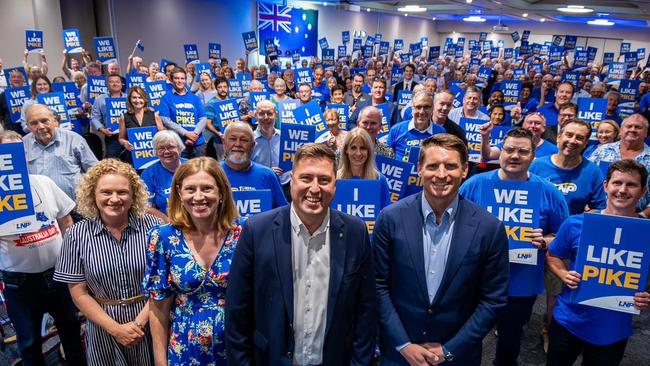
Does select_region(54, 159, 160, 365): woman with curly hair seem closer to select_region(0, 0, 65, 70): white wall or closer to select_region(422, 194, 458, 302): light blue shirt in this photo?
select_region(422, 194, 458, 302): light blue shirt

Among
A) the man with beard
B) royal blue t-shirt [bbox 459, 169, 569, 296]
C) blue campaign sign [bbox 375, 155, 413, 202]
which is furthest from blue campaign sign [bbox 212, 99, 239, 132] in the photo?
royal blue t-shirt [bbox 459, 169, 569, 296]

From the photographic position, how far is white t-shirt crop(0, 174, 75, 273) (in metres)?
2.75

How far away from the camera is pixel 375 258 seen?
214 cm

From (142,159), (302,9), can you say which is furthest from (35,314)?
(302,9)

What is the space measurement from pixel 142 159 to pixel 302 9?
731 inches

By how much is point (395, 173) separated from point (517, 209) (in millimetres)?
1267

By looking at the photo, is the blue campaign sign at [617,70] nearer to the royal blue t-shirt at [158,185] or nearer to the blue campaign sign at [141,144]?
the blue campaign sign at [141,144]

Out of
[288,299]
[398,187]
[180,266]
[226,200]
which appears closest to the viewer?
[288,299]

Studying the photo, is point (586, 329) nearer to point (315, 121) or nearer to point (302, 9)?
point (315, 121)

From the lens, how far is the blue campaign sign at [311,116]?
518 centimetres

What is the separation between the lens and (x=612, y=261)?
2.24 metres

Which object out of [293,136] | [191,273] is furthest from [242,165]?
[191,273]

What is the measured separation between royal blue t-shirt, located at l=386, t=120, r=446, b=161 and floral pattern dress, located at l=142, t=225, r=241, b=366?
2883mm

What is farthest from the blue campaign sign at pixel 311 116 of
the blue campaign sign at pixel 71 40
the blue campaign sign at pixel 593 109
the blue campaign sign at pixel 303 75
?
the blue campaign sign at pixel 71 40
